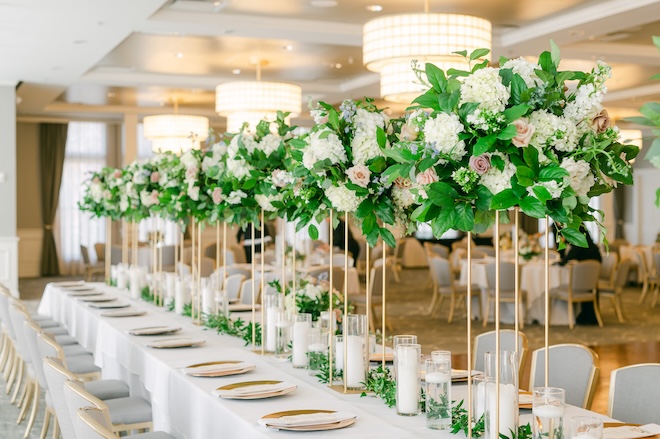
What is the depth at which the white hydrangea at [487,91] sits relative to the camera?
2.36 m

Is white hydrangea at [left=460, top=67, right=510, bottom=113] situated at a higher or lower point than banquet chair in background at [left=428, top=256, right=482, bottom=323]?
higher

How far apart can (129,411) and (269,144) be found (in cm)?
161

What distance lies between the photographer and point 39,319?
788cm

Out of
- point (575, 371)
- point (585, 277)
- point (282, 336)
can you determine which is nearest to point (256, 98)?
point (585, 277)

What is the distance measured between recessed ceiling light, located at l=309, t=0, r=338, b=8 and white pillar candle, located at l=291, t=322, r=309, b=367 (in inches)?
211

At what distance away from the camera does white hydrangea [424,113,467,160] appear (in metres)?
2.40

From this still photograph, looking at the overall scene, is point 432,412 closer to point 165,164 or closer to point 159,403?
point 159,403

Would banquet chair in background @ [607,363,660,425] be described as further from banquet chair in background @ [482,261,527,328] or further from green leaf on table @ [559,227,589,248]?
banquet chair in background @ [482,261,527,328]

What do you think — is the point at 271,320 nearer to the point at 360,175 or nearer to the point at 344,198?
the point at 344,198

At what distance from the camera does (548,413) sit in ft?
7.70

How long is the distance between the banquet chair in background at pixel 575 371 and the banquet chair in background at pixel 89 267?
44.1 ft

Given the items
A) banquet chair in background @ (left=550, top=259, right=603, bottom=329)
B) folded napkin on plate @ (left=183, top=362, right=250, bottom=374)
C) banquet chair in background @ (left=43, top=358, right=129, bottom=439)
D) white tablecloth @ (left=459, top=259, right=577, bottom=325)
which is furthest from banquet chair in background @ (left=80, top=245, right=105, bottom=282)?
banquet chair in background @ (left=43, top=358, right=129, bottom=439)

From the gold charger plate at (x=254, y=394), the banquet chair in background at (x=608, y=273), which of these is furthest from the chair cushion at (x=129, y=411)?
the banquet chair in background at (x=608, y=273)

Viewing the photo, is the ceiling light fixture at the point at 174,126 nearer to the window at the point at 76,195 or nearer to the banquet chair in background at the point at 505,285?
the banquet chair in background at the point at 505,285
